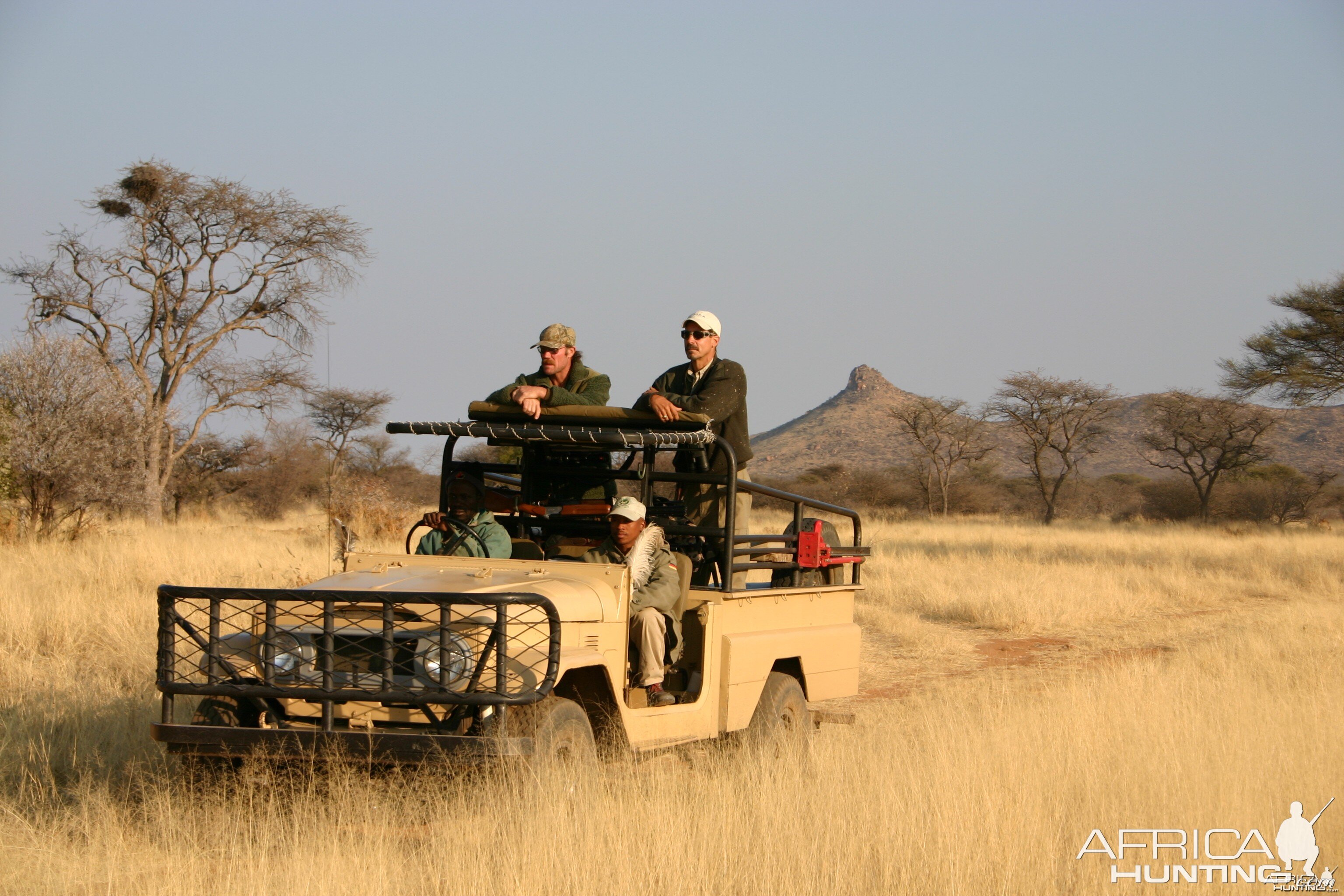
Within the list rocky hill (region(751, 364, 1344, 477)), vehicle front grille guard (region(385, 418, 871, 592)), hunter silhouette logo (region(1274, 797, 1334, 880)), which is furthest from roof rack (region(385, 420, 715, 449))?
rocky hill (region(751, 364, 1344, 477))

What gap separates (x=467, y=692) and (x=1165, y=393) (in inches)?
2108

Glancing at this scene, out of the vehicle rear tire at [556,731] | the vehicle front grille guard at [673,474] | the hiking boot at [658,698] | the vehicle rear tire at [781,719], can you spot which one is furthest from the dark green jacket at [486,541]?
the vehicle rear tire at [781,719]

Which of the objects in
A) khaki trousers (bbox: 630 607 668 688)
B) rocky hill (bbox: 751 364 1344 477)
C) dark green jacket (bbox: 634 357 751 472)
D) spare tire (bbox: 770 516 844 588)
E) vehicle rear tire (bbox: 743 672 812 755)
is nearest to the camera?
khaki trousers (bbox: 630 607 668 688)

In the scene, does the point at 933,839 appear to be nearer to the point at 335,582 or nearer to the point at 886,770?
the point at 886,770

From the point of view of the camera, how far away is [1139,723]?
6621 mm

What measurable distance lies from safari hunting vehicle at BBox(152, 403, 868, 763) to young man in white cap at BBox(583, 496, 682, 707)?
0.09m

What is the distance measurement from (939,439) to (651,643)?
45208 millimetres

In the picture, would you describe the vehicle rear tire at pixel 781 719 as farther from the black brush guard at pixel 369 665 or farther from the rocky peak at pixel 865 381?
the rocky peak at pixel 865 381

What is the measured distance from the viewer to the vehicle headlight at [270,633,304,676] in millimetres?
4258

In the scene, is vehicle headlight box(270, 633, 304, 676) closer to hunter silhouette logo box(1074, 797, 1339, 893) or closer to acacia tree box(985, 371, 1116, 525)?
hunter silhouette logo box(1074, 797, 1339, 893)

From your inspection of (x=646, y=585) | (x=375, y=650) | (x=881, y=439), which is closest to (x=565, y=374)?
(x=646, y=585)

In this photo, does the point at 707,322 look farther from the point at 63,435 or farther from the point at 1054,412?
the point at 1054,412

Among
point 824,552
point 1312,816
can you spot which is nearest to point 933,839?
point 1312,816

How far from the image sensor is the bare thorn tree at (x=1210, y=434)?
138ft
